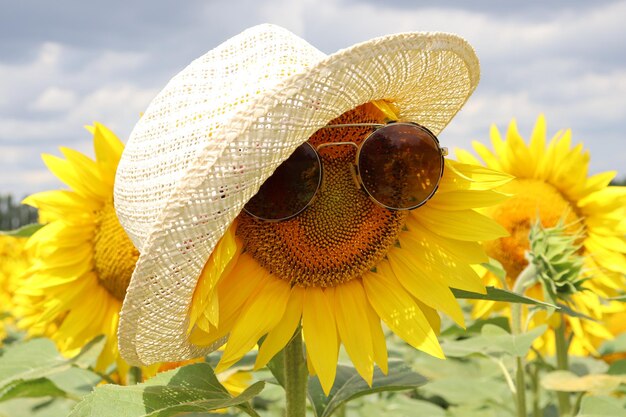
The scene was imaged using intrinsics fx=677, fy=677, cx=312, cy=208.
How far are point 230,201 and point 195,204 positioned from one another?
0.07 m

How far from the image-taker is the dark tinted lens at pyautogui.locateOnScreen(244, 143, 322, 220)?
4.40 ft

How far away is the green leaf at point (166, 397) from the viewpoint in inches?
52.5

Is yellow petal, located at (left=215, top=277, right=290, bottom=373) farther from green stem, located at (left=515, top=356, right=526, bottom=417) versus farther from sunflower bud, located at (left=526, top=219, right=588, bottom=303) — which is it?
green stem, located at (left=515, top=356, right=526, bottom=417)

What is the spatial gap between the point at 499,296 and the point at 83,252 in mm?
1876

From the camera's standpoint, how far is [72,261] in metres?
2.78

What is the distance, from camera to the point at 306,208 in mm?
1429

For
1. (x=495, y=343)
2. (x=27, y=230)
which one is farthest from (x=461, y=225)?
(x=27, y=230)

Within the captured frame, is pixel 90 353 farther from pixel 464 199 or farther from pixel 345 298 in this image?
pixel 464 199

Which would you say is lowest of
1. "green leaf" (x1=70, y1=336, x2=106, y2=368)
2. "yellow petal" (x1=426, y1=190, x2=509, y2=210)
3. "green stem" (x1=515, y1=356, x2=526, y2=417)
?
"green stem" (x1=515, y1=356, x2=526, y2=417)

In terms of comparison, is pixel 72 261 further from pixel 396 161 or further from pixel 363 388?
pixel 396 161

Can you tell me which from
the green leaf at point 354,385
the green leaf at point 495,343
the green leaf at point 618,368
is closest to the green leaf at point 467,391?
the green leaf at point 495,343

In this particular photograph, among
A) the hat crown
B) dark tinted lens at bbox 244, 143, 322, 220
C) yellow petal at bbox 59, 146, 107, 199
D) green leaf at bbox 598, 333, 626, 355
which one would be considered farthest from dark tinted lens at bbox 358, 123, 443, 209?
green leaf at bbox 598, 333, 626, 355

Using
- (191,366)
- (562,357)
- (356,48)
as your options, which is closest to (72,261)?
(191,366)

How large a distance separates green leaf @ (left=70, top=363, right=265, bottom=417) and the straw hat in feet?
0.23
